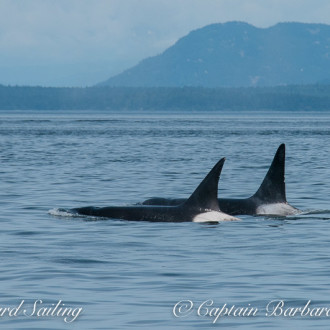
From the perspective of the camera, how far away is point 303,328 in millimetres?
10883

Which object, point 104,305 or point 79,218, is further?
point 79,218

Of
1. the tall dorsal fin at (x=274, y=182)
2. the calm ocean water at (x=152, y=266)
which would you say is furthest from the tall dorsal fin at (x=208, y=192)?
the tall dorsal fin at (x=274, y=182)

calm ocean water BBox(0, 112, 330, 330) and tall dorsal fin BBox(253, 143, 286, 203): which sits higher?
tall dorsal fin BBox(253, 143, 286, 203)

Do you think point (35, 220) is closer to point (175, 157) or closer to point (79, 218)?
point (79, 218)

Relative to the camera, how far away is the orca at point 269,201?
21416 millimetres

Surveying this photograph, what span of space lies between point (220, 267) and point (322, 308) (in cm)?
302

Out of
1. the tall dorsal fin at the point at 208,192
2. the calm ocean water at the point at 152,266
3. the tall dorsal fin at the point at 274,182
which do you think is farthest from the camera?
the tall dorsal fin at the point at 274,182

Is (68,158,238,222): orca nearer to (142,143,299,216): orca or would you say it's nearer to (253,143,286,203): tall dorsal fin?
(142,143,299,216): orca

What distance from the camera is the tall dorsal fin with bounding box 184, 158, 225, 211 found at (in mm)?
19000

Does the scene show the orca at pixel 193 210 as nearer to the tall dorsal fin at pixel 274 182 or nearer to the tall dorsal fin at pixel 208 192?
the tall dorsal fin at pixel 208 192

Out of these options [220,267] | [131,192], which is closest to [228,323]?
[220,267]

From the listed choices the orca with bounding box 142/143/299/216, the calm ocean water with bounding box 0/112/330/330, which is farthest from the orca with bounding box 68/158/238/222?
the orca with bounding box 142/143/299/216

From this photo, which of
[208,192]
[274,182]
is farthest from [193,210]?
[274,182]

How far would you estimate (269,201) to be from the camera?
2164cm
